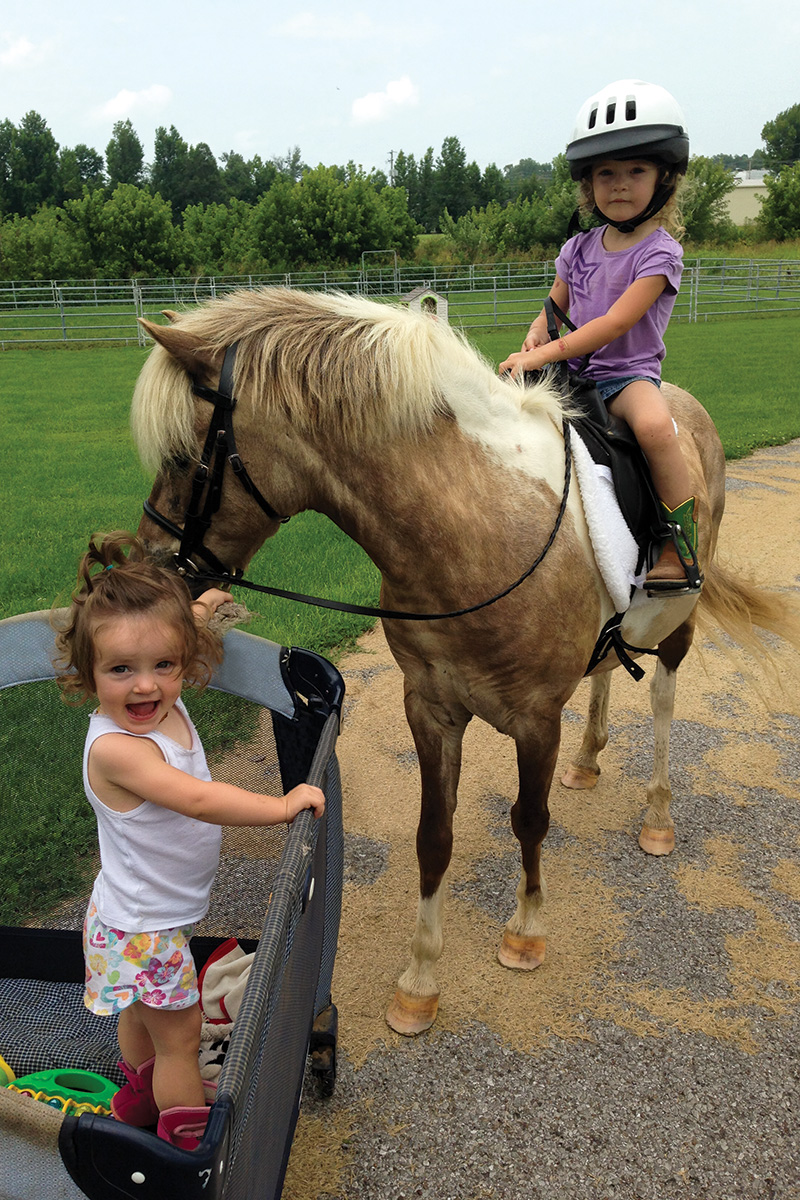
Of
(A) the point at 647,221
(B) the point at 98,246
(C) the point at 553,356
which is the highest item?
(B) the point at 98,246

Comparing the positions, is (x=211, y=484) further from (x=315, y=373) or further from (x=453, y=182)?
(x=453, y=182)

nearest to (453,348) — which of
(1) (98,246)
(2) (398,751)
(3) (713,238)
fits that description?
(2) (398,751)

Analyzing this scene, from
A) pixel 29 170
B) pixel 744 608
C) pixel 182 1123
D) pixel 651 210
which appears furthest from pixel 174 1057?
pixel 29 170

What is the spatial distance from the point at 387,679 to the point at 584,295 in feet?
8.44

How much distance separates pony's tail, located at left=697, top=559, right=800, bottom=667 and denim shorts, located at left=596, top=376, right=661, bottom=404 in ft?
4.35

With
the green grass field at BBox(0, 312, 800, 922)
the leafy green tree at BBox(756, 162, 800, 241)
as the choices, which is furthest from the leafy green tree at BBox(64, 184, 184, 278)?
the leafy green tree at BBox(756, 162, 800, 241)

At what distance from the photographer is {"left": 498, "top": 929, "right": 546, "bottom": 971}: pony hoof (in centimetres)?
268

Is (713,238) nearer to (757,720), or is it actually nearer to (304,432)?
(757,720)

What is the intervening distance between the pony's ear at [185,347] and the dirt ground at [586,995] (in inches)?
75.8

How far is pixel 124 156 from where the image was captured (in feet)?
223

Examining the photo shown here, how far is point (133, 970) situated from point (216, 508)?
3.36 ft

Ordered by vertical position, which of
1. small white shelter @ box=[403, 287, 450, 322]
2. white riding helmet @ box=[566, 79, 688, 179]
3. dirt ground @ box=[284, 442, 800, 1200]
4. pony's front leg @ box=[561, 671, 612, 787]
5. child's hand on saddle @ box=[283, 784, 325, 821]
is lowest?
dirt ground @ box=[284, 442, 800, 1200]

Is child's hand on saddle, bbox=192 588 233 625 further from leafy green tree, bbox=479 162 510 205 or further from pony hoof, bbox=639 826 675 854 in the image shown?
leafy green tree, bbox=479 162 510 205

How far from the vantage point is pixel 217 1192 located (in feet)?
3.38
